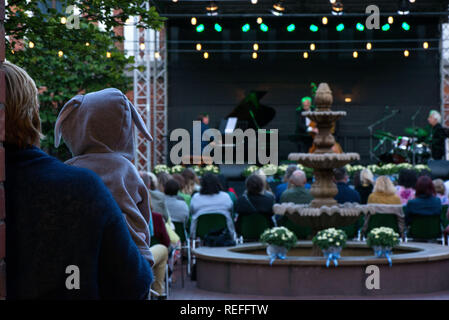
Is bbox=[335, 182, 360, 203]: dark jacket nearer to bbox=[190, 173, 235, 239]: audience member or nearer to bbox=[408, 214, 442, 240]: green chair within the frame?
bbox=[408, 214, 442, 240]: green chair

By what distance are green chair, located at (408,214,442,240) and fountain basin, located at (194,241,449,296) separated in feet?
4.59

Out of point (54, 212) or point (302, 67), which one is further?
point (302, 67)

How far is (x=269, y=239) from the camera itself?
8.04 metres

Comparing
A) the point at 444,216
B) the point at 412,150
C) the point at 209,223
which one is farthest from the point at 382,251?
the point at 412,150

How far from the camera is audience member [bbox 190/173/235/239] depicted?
→ 9.47 metres

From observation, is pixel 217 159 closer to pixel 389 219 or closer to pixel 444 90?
pixel 444 90

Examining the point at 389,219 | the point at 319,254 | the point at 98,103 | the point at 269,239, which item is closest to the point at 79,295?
the point at 98,103

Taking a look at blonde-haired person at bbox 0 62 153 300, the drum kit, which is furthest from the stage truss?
blonde-haired person at bbox 0 62 153 300

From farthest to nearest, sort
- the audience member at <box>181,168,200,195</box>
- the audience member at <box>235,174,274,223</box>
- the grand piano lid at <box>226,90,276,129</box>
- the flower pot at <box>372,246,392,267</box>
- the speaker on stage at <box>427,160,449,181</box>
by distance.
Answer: the grand piano lid at <box>226,90,276,129</box>
the speaker on stage at <box>427,160,449,181</box>
the audience member at <box>181,168,200,195</box>
the audience member at <box>235,174,274,223</box>
the flower pot at <box>372,246,392,267</box>

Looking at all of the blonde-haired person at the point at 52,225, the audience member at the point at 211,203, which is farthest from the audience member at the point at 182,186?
the blonde-haired person at the point at 52,225

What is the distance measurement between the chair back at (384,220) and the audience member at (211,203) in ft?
5.89

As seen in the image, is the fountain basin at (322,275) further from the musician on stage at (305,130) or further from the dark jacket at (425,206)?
the musician on stage at (305,130)

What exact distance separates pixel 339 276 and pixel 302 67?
57.0 feet

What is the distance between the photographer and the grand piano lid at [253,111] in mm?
21766
